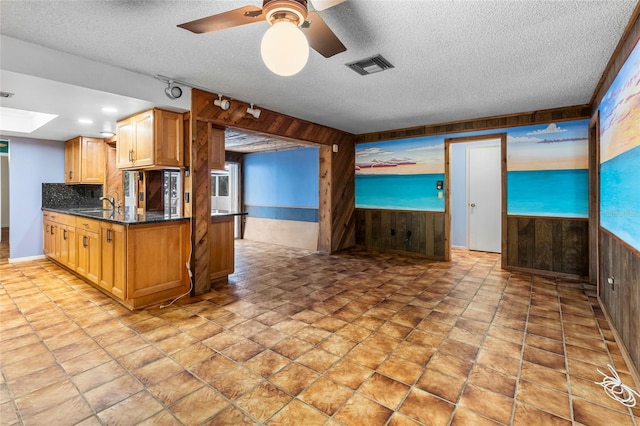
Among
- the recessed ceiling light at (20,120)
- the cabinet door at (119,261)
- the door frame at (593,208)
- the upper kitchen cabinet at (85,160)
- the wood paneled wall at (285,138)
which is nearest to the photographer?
the cabinet door at (119,261)

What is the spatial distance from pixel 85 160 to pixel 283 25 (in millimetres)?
5231

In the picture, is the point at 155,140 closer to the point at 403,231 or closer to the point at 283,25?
the point at 283,25

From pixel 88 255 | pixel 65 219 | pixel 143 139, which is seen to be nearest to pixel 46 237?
pixel 65 219

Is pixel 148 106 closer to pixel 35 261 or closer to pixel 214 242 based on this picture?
pixel 214 242

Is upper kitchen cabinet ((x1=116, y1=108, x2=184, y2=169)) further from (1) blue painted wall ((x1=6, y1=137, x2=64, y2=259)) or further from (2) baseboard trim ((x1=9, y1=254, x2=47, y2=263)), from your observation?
(2) baseboard trim ((x1=9, y1=254, x2=47, y2=263))

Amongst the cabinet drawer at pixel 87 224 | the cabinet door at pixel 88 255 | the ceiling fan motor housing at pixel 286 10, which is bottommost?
the cabinet door at pixel 88 255

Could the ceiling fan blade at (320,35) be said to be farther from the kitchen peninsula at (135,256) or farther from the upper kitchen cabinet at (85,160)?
the upper kitchen cabinet at (85,160)

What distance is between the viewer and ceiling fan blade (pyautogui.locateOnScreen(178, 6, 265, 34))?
1.51 m

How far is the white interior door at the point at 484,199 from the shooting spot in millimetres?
5961

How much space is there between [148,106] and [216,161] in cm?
93

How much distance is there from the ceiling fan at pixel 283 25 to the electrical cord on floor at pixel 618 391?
256 cm

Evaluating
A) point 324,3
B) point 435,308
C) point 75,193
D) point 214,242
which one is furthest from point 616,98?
point 75,193

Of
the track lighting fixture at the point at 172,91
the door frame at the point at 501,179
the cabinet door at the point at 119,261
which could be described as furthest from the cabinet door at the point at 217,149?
the door frame at the point at 501,179

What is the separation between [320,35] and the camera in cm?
171
